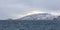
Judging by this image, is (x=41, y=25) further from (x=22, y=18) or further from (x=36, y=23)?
(x=22, y=18)

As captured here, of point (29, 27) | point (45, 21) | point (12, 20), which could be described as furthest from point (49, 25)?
point (12, 20)

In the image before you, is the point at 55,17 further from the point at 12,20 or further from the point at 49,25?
the point at 12,20

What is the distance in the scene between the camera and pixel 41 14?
1034cm

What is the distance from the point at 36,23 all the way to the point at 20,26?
0.78 m

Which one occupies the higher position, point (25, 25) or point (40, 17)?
point (40, 17)

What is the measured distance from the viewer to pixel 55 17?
405 inches

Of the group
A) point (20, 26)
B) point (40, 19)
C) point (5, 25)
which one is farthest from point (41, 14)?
point (5, 25)

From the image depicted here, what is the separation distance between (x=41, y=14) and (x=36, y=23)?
0.63 m

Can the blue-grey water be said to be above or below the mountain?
below

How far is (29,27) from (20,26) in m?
0.43

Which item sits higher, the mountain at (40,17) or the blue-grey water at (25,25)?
the mountain at (40,17)

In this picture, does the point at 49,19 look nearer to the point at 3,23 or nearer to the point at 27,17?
the point at 27,17

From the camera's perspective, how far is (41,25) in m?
9.98

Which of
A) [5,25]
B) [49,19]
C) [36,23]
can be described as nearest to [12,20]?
[5,25]
